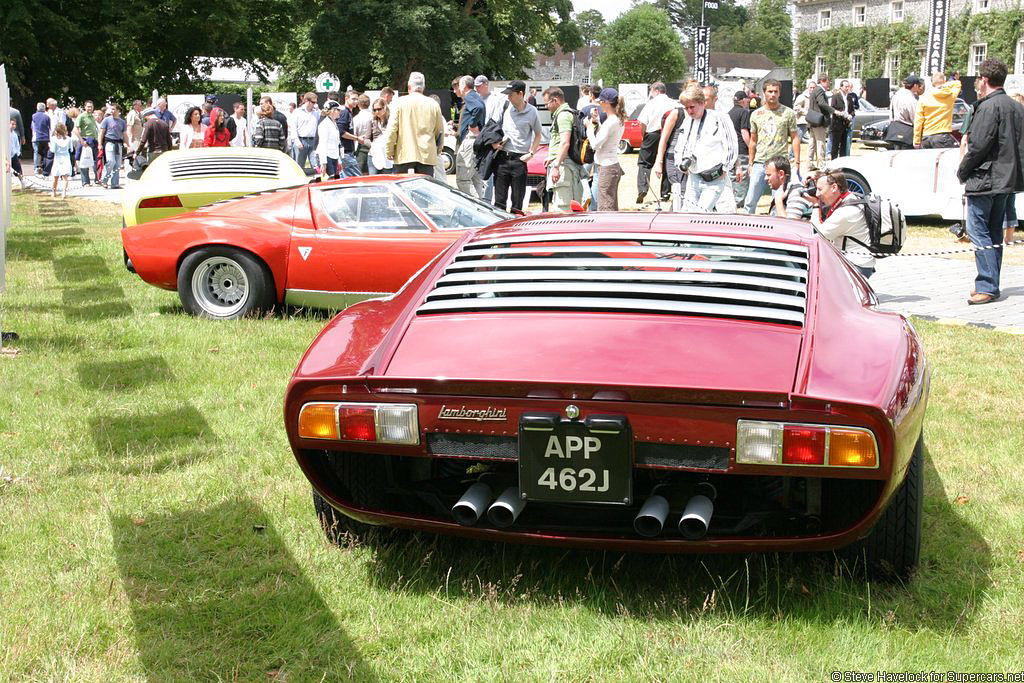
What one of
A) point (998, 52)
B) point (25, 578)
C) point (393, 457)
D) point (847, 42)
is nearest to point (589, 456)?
point (393, 457)

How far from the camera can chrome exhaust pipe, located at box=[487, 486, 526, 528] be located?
3148 mm

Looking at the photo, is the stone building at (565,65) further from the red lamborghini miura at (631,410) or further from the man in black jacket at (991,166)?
the red lamborghini miura at (631,410)

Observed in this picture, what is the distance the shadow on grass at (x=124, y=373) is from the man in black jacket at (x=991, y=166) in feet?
20.2

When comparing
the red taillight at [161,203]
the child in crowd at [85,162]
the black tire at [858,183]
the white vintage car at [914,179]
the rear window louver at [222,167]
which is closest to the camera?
the red taillight at [161,203]

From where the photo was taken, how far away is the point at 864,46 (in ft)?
241

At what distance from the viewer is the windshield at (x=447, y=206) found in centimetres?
827


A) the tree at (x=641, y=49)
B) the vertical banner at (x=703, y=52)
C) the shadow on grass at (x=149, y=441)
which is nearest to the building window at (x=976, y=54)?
the vertical banner at (x=703, y=52)

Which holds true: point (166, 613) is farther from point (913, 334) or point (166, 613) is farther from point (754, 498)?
point (913, 334)

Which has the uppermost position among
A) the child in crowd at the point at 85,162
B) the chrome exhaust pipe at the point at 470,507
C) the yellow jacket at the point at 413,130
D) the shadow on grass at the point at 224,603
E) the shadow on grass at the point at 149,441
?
the yellow jacket at the point at 413,130

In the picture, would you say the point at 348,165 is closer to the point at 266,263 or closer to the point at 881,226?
the point at 266,263

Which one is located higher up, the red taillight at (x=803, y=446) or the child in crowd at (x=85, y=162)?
the red taillight at (x=803, y=446)

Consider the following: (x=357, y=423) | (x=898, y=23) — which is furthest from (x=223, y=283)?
(x=898, y=23)

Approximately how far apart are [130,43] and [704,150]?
33829 mm

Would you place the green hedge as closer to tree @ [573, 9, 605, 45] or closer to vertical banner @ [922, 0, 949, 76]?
vertical banner @ [922, 0, 949, 76]
